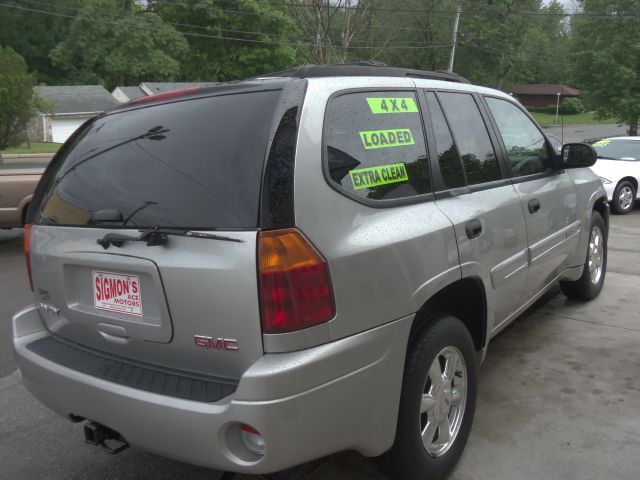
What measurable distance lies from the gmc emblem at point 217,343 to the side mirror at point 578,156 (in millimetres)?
3217

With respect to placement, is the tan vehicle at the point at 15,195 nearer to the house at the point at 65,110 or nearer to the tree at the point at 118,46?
the house at the point at 65,110

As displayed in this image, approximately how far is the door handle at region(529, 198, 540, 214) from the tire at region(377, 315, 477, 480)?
117 cm

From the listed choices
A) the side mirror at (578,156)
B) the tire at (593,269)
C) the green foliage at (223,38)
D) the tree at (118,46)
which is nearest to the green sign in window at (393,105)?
the side mirror at (578,156)

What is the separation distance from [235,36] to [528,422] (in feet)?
155

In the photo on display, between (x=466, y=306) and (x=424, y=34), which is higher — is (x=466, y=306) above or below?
below

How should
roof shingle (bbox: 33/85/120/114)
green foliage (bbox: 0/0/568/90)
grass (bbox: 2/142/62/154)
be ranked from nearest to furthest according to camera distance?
grass (bbox: 2/142/62/154), green foliage (bbox: 0/0/568/90), roof shingle (bbox: 33/85/120/114)

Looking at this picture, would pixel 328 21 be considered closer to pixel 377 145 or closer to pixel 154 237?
pixel 377 145

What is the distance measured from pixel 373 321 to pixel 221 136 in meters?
0.91

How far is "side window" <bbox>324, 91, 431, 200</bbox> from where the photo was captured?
2.23 m

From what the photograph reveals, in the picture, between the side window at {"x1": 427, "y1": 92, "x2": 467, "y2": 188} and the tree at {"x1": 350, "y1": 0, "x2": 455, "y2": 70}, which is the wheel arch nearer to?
the side window at {"x1": 427, "y1": 92, "x2": 467, "y2": 188}

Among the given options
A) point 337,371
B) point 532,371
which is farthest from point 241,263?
point 532,371

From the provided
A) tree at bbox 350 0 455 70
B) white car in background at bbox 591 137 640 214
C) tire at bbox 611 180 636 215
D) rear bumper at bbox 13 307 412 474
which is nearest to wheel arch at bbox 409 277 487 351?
rear bumper at bbox 13 307 412 474

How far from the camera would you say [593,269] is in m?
5.24

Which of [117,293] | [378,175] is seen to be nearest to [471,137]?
[378,175]
